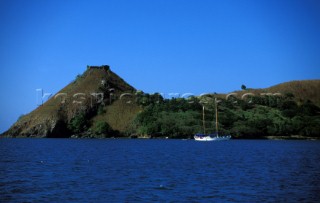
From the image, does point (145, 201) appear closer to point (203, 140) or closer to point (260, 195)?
point (260, 195)

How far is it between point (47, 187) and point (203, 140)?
152m

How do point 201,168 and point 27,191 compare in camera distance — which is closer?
point 27,191

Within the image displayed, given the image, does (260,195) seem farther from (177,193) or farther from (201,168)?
(201,168)

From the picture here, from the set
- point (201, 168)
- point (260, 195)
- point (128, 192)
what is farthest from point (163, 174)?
point (260, 195)

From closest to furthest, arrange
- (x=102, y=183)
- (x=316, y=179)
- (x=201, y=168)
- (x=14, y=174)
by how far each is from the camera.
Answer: (x=102, y=183)
(x=316, y=179)
(x=14, y=174)
(x=201, y=168)

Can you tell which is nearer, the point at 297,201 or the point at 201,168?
the point at 297,201

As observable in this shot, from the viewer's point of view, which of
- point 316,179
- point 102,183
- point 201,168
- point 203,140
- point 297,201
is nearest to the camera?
point 297,201

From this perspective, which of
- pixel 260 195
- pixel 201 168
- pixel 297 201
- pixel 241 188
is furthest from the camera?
pixel 201 168

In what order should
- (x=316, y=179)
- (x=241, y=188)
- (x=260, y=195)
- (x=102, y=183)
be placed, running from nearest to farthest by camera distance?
(x=260, y=195) < (x=241, y=188) < (x=102, y=183) < (x=316, y=179)

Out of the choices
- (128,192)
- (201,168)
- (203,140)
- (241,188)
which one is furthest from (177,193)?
(203,140)

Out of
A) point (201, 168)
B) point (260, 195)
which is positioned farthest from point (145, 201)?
point (201, 168)

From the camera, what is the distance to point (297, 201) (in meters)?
32.3

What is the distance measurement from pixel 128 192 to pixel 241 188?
Result: 33.8 feet

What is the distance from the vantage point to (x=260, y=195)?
115 feet
